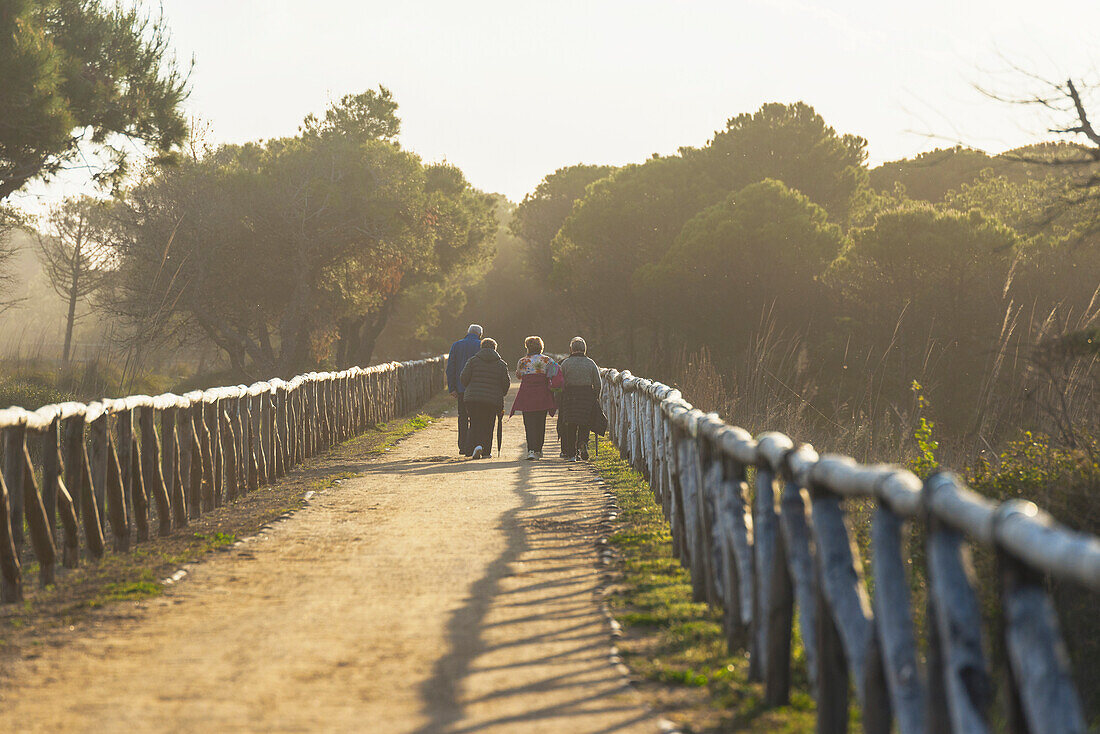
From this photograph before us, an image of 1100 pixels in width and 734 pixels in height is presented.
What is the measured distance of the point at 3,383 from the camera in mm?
22672

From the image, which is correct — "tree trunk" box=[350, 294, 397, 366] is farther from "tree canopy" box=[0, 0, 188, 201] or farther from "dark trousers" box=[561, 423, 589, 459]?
"dark trousers" box=[561, 423, 589, 459]

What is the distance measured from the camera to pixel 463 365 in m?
16.8

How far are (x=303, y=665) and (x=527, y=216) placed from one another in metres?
61.4

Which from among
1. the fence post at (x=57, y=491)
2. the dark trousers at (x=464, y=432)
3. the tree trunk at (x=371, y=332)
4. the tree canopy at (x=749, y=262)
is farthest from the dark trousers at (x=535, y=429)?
the tree trunk at (x=371, y=332)

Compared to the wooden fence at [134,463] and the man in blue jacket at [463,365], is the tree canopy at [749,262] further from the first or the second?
the wooden fence at [134,463]

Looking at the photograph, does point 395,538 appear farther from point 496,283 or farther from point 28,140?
point 496,283

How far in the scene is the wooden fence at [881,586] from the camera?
2.67 m

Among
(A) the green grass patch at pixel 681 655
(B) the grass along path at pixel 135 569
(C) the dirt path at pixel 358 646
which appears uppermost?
(B) the grass along path at pixel 135 569

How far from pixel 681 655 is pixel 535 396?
10.2 metres

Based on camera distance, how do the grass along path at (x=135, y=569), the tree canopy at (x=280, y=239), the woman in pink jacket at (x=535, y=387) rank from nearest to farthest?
1. the grass along path at (x=135, y=569)
2. the woman in pink jacket at (x=535, y=387)
3. the tree canopy at (x=280, y=239)

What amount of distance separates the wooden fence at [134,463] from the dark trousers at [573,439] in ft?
11.6

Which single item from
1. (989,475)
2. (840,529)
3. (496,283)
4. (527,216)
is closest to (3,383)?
(989,475)

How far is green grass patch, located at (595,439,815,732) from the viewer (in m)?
4.60

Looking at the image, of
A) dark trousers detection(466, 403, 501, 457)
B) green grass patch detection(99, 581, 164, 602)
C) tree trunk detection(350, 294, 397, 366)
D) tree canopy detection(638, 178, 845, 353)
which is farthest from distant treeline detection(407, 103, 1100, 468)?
tree trunk detection(350, 294, 397, 366)
